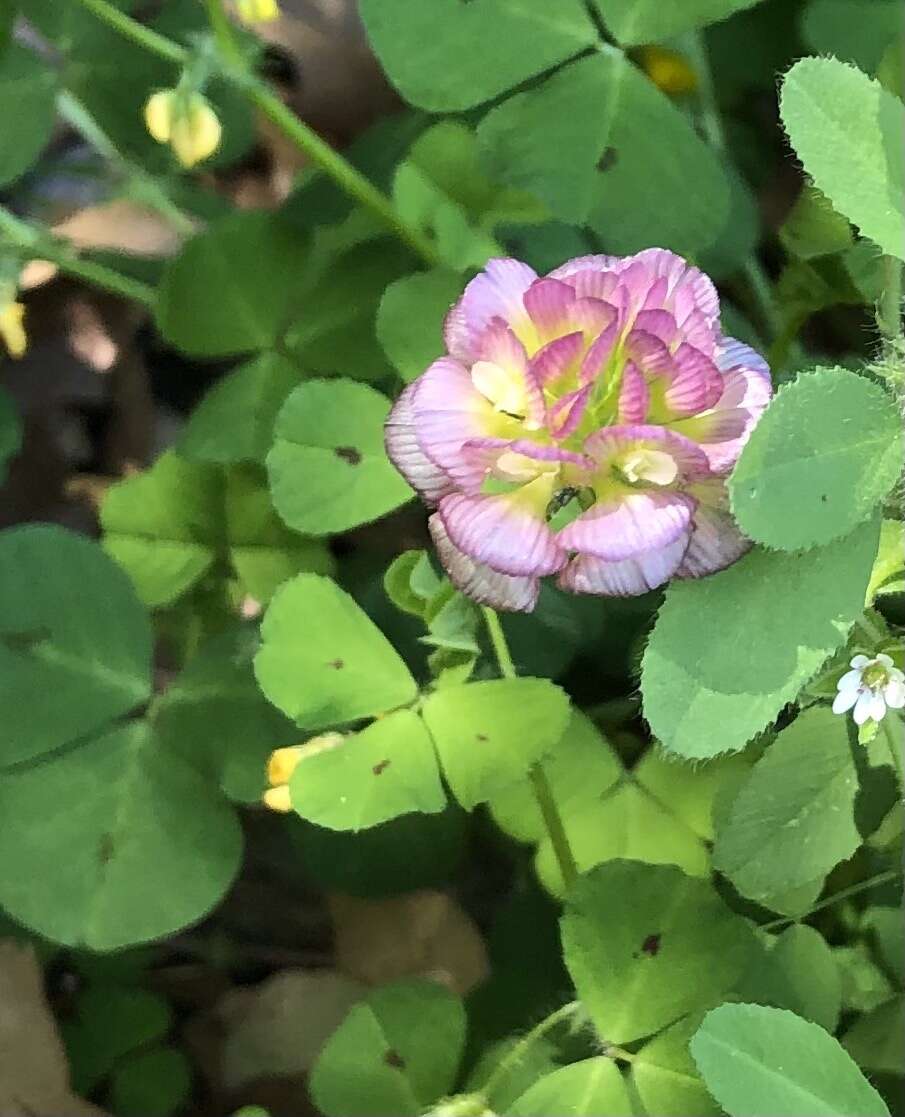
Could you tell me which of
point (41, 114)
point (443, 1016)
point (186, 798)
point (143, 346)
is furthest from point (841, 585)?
point (143, 346)

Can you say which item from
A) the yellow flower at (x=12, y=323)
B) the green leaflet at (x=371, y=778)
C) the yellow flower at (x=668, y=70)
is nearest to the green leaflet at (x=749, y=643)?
the green leaflet at (x=371, y=778)

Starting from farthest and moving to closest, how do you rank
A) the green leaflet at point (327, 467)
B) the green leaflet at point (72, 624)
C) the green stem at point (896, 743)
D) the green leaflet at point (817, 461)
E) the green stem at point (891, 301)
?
the green leaflet at point (72, 624) → the green leaflet at point (327, 467) → the green stem at point (896, 743) → the green stem at point (891, 301) → the green leaflet at point (817, 461)

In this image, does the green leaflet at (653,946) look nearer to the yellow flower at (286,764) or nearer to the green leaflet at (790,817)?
the green leaflet at (790,817)

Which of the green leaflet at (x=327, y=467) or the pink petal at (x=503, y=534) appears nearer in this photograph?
the pink petal at (x=503, y=534)

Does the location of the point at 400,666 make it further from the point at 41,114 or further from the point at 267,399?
the point at 41,114

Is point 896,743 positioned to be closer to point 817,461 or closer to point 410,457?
point 817,461

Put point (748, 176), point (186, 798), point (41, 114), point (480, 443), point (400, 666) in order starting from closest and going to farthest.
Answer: point (480, 443)
point (400, 666)
point (186, 798)
point (41, 114)
point (748, 176)

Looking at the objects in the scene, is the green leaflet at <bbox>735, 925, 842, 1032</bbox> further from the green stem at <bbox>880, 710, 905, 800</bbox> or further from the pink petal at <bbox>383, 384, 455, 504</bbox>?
the pink petal at <bbox>383, 384, 455, 504</bbox>
